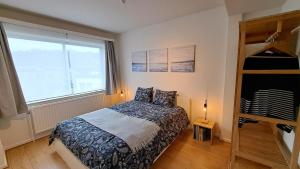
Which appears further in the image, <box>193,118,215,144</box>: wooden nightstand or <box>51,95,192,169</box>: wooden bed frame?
<box>193,118,215,144</box>: wooden nightstand

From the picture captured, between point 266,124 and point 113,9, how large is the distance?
2.90 meters

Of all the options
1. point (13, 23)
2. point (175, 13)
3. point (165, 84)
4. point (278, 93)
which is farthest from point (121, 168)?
point (13, 23)

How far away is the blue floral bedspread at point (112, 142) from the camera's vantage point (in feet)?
4.79

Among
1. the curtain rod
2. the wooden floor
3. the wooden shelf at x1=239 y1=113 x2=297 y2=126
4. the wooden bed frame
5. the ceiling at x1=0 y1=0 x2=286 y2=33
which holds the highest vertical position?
the ceiling at x1=0 y1=0 x2=286 y2=33

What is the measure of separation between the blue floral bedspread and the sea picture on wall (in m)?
1.33

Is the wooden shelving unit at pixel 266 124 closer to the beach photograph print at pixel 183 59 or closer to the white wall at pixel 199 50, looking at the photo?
the white wall at pixel 199 50

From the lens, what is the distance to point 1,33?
215 centimetres

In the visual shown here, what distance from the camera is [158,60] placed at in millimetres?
3193

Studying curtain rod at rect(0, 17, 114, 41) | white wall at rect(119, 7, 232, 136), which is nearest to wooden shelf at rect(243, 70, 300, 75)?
white wall at rect(119, 7, 232, 136)

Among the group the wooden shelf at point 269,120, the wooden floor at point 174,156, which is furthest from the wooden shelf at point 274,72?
the wooden floor at point 174,156

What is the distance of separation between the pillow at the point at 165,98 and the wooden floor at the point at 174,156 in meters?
0.73

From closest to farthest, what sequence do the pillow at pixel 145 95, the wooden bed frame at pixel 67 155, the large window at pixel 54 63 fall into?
1. the wooden bed frame at pixel 67 155
2. the large window at pixel 54 63
3. the pillow at pixel 145 95

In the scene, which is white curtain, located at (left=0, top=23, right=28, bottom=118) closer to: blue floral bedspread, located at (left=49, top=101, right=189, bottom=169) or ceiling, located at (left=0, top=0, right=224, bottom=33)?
ceiling, located at (left=0, top=0, right=224, bottom=33)

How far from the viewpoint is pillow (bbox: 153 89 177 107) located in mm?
2869
